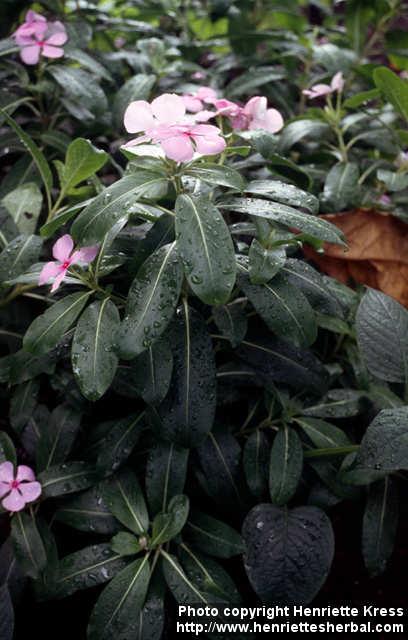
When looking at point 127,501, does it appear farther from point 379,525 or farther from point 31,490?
point 379,525

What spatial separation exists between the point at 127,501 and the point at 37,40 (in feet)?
3.82

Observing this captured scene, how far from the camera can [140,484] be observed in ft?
4.17

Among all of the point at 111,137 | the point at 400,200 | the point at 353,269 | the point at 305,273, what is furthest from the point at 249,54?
the point at 305,273

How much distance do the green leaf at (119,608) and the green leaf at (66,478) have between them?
0.20m

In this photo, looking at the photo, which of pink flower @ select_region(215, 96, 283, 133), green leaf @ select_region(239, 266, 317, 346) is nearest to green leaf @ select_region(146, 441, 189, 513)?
green leaf @ select_region(239, 266, 317, 346)

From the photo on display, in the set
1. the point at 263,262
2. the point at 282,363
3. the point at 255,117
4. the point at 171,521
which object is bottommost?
the point at 171,521

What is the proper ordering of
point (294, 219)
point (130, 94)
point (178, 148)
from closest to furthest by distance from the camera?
point (178, 148) → point (294, 219) → point (130, 94)

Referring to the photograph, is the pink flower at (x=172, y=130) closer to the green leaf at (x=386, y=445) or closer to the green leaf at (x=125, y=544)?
the green leaf at (x=386, y=445)

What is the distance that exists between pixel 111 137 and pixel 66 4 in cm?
49

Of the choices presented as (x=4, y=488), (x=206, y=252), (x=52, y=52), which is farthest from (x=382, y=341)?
(x=52, y=52)

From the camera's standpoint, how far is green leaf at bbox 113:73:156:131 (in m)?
1.56

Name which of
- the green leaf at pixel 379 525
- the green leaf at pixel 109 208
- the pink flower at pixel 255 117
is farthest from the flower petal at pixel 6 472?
the pink flower at pixel 255 117

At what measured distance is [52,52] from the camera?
1.50 m

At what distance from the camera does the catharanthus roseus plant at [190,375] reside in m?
0.97
